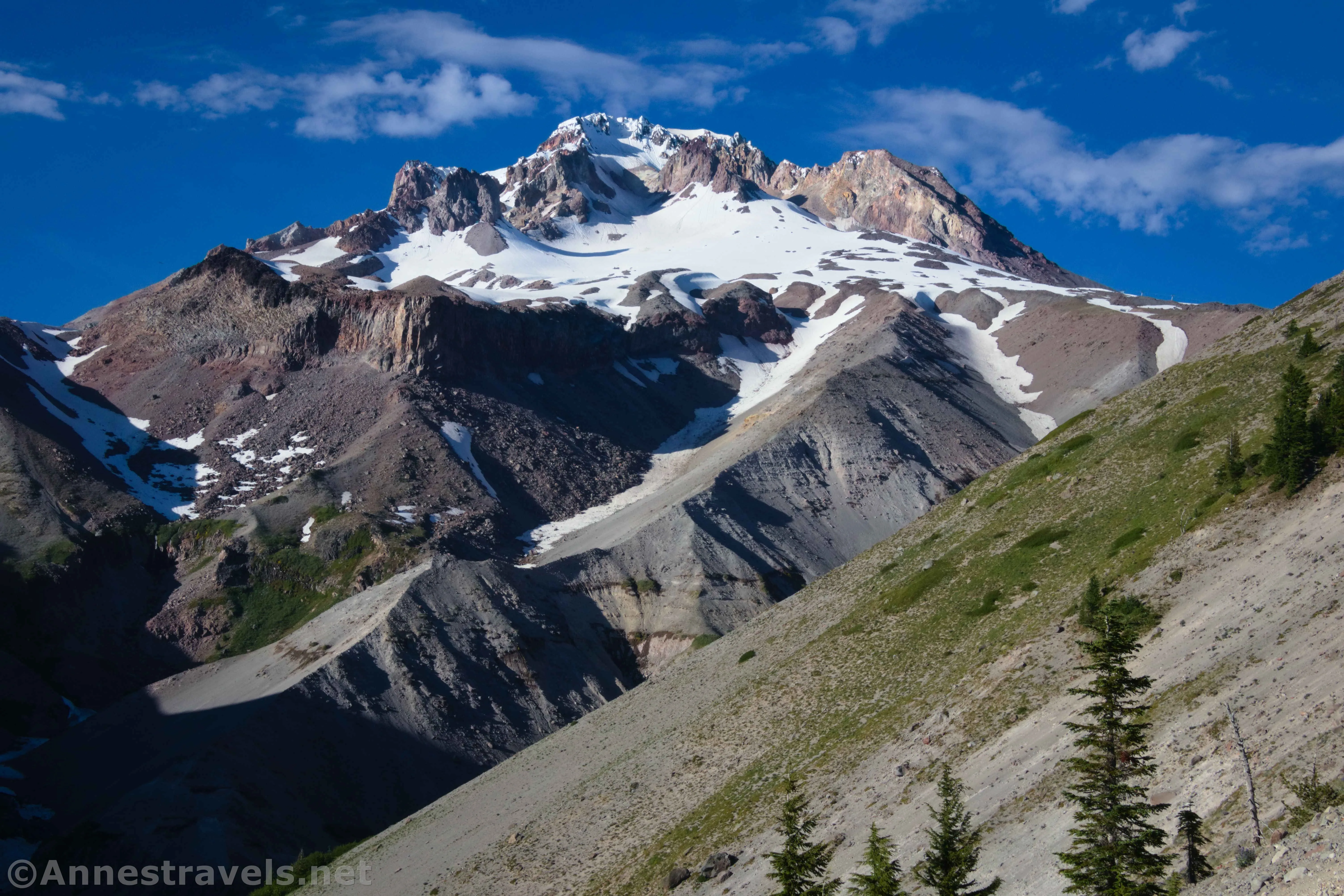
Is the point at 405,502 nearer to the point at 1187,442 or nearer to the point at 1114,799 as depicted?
the point at 1187,442

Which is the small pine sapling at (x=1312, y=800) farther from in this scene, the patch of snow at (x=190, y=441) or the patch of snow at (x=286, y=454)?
the patch of snow at (x=190, y=441)

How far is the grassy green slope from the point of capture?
38562 millimetres

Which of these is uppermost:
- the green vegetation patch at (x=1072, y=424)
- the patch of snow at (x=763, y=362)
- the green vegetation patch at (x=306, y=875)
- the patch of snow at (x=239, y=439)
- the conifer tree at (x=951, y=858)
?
the patch of snow at (x=239, y=439)

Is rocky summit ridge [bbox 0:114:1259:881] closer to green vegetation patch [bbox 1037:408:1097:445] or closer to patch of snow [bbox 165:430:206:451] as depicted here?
patch of snow [bbox 165:430:206:451]

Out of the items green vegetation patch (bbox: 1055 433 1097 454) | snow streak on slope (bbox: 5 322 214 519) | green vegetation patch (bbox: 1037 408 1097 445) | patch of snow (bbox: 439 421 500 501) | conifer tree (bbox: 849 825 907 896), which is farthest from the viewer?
patch of snow (bbox: 439 421 500 501)

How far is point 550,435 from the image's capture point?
140875 mm

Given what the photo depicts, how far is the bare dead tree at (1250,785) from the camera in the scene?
61.7 ft

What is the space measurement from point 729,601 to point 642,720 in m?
42.3

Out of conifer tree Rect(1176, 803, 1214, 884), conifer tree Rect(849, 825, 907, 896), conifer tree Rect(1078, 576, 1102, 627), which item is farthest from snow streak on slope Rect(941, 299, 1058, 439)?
conifer tree Rect(1176, 803, 1214, 884)

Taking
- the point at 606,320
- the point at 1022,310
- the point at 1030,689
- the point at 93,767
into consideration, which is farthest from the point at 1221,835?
the point at 1022,310

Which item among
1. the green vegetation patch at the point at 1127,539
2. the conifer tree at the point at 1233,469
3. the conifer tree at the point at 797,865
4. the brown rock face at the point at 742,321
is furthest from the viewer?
the brown rock face at the point at 742,321

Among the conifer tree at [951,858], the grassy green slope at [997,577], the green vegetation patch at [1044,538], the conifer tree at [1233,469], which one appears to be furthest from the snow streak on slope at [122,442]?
the conifer tree at [951,858]

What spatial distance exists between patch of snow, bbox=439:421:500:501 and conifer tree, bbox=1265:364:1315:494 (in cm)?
9523

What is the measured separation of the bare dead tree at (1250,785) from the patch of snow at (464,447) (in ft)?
350
